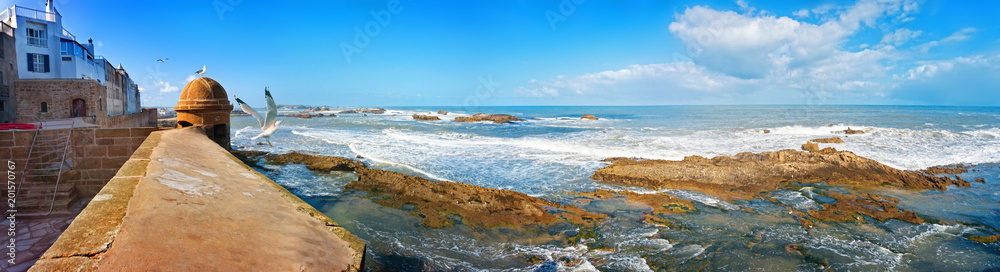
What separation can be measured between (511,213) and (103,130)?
23.7 ft

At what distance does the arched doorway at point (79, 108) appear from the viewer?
22047mm

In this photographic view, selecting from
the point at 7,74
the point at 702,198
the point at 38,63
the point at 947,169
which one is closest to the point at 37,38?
the point at 38,63

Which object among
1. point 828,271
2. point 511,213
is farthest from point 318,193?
point 828,271

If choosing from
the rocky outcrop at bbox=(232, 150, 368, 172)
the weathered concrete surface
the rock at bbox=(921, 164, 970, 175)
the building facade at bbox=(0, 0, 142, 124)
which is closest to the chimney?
the building facade at bbox=(0, 0, 142, 124)

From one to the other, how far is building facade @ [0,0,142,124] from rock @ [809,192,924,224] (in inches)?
1212

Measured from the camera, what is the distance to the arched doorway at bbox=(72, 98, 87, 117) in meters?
22.0

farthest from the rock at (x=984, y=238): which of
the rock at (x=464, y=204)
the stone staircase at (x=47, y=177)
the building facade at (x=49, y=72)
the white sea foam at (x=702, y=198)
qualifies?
the building facade at (x=49, y=72)

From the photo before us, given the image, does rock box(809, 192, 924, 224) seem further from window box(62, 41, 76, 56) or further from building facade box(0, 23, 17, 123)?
window box(62, 41, 76, 56)

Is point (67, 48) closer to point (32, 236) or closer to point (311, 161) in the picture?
point (311, 161)

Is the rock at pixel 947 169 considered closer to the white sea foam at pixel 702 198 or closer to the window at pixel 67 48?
the white sea foam at pixel 702 198

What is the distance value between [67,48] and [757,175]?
35.6 m

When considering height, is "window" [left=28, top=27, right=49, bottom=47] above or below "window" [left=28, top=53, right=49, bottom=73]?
above

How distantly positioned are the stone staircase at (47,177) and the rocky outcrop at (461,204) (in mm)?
4611

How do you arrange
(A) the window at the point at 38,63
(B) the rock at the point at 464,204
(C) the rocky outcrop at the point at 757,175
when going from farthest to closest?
(A) the window at the point at 38,63, (C) the rocky outcrop at the point at 757,175, (B) the rock at the point at 464,204
